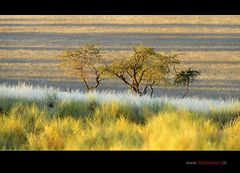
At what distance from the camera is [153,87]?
21.5 feet

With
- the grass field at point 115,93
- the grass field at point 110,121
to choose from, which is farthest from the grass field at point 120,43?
the grass field at point 110,121

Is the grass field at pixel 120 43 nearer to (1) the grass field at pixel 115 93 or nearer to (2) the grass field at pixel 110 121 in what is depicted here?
(1) the grass field at pixel 115 93

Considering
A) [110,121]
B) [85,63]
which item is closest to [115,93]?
[85,63]

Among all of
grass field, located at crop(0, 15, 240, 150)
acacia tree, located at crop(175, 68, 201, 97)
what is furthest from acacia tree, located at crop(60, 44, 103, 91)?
acacia tree, located at crop(175, 68, 201, 97)

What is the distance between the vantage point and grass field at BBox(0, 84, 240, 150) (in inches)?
209

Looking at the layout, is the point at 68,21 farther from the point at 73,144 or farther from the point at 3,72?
the point at 73,144

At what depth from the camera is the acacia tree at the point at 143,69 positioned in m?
6.30

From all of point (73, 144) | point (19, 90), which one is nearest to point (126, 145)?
point (73, 144)

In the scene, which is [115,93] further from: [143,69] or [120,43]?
[120,43]

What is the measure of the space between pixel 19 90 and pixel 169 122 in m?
1.79

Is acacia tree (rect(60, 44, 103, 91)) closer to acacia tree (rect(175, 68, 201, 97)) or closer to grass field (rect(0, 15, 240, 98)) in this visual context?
grass field (rect(0, 15, 240, 98))

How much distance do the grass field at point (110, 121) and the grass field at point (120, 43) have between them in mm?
176

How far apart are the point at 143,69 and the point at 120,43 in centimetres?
84

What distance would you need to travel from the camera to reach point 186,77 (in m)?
6.38
